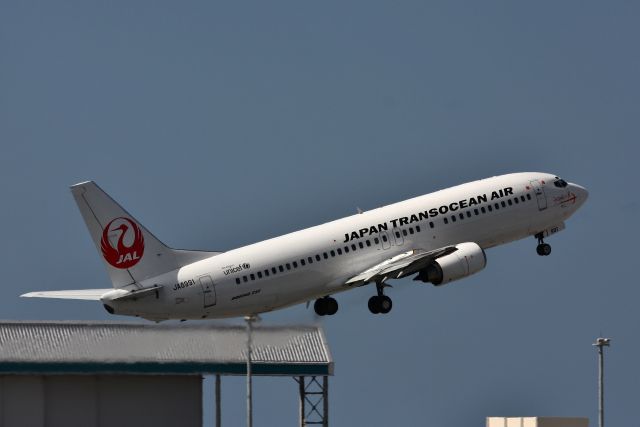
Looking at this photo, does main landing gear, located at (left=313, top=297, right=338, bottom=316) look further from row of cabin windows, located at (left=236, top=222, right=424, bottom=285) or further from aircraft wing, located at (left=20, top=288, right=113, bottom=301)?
aircraft wing, located at (left=20, top=288, right=113, bottom=301)

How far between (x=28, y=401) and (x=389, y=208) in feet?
71.8

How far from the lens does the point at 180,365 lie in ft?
536

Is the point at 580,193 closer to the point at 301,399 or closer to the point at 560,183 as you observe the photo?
the point at 560,183

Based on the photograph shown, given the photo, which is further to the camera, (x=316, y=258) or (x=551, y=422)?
(x=551, y=422)

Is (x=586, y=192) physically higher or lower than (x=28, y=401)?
higher

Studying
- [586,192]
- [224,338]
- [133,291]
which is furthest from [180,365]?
[586,192]

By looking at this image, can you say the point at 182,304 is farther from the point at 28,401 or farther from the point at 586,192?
the point at 586,192

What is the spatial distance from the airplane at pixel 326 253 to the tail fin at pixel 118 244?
5 centimetres

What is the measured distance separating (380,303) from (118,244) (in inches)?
615

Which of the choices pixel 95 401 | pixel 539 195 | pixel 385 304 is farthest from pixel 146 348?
pixel 539 195

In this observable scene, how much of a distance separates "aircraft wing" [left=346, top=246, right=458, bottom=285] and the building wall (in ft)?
44.2

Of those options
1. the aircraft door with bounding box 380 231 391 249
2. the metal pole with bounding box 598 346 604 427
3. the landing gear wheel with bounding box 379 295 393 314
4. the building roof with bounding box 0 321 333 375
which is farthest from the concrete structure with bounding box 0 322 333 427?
the metal pole with bounding box 598 346 604 427

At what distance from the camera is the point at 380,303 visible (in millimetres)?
160250

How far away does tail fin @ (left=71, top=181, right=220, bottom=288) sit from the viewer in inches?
5999
